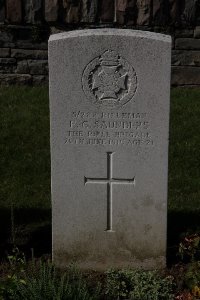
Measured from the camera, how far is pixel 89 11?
9164 mm

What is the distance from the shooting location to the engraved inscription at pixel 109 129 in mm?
4867

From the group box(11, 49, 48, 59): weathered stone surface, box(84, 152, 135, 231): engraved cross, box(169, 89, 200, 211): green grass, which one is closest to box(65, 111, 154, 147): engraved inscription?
box(84, 152, 135, 231): engraved cross

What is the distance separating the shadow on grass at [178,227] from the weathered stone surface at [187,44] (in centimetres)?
366

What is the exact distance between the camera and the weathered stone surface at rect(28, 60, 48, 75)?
370 inches

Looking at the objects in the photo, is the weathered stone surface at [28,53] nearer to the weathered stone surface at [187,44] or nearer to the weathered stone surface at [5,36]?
the weathered stone surface at [5,36]

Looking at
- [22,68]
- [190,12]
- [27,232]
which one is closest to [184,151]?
[27,232]

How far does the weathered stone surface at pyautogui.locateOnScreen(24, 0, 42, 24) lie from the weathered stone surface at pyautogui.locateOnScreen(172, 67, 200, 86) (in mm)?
1962

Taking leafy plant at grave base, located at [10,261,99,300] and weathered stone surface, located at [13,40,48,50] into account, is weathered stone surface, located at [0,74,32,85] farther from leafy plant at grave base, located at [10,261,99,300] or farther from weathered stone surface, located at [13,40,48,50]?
leafy plant at grave base, located at [10,261,99,300]

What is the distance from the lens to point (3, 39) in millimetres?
9281

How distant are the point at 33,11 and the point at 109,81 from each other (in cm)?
464

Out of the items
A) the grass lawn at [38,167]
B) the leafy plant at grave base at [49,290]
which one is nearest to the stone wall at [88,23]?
the grass lawn at [38,167]

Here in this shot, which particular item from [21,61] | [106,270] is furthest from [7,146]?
[106,270]

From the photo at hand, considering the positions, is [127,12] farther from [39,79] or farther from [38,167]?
[38,167]

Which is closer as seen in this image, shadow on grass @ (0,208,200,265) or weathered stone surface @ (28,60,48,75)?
shadow on grass @ (0,208,200,265)
